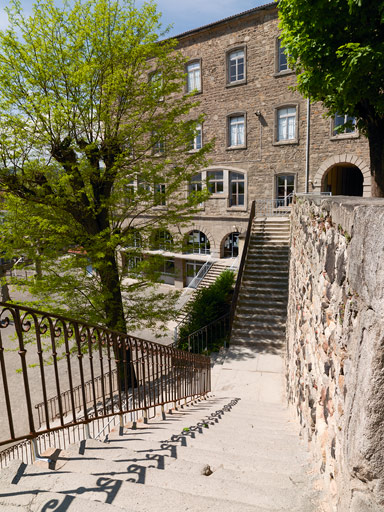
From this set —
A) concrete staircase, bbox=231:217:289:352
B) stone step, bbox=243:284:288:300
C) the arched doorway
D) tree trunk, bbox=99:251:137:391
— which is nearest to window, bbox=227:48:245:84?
the arched doorway

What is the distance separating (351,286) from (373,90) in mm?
7504

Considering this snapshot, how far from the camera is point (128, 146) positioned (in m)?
9.09

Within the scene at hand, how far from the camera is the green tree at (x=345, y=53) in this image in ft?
22.7

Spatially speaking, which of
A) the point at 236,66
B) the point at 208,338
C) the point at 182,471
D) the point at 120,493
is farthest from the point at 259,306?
the point at 236,66

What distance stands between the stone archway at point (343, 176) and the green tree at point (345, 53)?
747 centimetres

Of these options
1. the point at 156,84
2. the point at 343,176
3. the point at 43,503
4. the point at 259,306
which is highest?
the point at 156,84

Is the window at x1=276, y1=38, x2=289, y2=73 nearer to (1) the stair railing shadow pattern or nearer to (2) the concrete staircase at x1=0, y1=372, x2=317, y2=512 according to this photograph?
(2) the concrete staircase at x1=0, y1=372, x2=317, y2=512

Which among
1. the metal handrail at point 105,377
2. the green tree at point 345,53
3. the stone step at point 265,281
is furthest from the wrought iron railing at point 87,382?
the green tree at point 345,53

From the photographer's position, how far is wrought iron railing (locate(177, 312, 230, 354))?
35.9ft

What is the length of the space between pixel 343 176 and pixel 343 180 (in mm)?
225

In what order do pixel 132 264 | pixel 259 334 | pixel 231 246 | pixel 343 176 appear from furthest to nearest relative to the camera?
pixel 231 246
pixel 343 176
pixel 259 334
pixel 132 264

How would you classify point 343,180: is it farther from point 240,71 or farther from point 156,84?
point 156,84

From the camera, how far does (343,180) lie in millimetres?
19391

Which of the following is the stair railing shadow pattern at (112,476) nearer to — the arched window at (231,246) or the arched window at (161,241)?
the arched window at (161,241)
